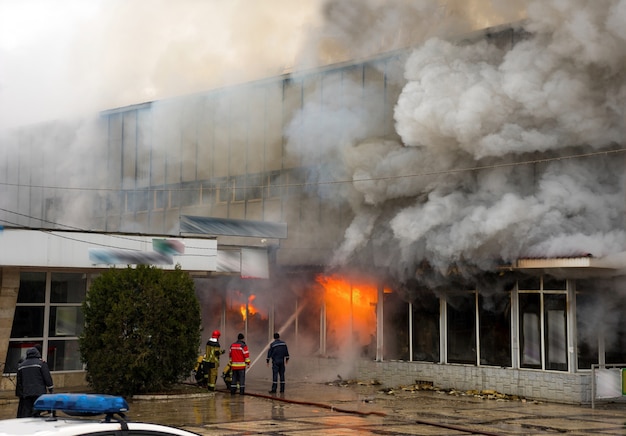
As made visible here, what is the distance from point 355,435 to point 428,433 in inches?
48.0

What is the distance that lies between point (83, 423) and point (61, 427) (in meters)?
0.21

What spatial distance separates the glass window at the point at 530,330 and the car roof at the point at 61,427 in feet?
48.4

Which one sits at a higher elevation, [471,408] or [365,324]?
[365,324]

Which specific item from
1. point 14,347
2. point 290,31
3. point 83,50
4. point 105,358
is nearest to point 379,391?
point 105,358

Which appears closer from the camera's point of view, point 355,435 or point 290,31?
point 355,435

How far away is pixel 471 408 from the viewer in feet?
57.9

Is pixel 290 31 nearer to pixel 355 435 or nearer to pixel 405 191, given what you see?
pixel 405 191

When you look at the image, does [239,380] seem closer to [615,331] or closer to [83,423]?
[615,331]

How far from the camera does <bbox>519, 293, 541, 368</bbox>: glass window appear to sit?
64.4 ft

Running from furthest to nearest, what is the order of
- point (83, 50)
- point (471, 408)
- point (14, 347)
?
point (83, 50) → point (14, 347) → point (471, 408)

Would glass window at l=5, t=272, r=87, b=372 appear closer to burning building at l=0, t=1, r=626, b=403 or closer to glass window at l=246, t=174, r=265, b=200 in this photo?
burning building at l=0, t=1, r=626, b=403

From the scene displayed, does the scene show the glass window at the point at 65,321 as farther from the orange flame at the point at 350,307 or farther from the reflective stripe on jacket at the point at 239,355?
the orange flame at the point at 350,307

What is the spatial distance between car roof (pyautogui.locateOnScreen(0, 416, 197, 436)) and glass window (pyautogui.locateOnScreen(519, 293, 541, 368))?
1476 cm

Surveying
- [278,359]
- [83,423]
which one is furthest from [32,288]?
[83,423]
